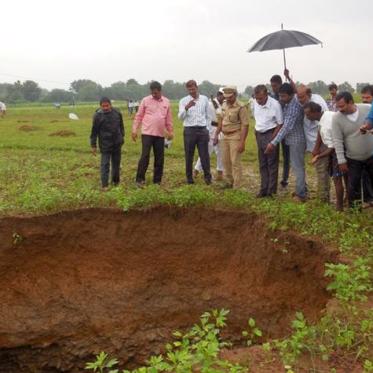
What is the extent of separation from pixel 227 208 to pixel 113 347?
2355 millimetres

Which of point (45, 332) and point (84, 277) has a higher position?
point (84, 277)

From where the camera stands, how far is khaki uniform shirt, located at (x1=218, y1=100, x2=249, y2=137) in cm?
795

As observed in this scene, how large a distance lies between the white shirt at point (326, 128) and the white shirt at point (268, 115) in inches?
30.9

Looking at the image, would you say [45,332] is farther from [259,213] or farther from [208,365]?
[208,365]

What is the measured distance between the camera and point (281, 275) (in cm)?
638

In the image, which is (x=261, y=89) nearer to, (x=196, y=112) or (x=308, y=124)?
(x=308, y=124)

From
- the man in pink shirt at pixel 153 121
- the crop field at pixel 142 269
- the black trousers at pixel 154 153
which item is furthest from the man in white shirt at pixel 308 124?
the black trousers at pixel 154 153

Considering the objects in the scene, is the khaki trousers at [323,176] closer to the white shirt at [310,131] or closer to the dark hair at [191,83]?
the white shirt at [310,131]

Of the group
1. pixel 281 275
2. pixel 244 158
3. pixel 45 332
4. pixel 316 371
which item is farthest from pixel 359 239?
pixel 244 158

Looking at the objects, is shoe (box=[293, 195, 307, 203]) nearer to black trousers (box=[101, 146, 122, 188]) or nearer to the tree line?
black trousers (box=[101, 146, 122, 188])

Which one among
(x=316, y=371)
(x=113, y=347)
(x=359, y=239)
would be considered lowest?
(x=113, y=347)

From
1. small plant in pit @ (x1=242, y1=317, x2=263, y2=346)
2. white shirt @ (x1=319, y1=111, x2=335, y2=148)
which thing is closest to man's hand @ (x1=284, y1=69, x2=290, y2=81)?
white shirt @ (x1=319, y1=111, x2=335, y2=148)

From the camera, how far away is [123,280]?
7.36 metres

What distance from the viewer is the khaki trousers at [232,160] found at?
808 cm
